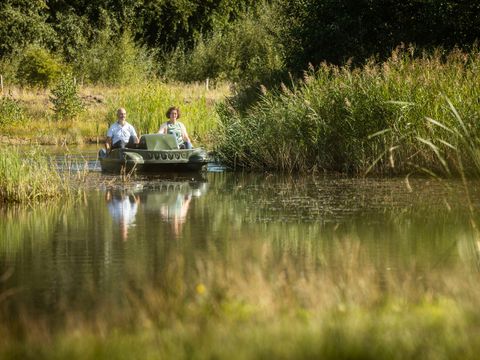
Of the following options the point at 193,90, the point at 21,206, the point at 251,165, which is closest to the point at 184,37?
the point at 193,90

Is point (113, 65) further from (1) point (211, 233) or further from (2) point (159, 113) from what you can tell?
(1) point (211, 233)

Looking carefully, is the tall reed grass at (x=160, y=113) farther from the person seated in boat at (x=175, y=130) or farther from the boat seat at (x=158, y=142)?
the boat seat at (x=158, y=142)

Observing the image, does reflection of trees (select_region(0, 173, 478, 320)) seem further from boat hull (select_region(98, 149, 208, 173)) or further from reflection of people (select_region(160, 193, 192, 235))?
boat hull (select_region(98, 149, 208, 173))

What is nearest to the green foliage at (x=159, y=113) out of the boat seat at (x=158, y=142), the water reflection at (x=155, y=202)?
the boat seat at (x=158, y=142)

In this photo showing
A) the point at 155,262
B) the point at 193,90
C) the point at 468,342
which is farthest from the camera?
the point at 193,90

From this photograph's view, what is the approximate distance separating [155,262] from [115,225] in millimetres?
3043

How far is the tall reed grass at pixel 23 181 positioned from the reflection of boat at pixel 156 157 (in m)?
4.29

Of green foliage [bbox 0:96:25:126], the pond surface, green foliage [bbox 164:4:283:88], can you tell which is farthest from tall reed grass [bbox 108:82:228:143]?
green foliage [bbox 164:4:283:88]

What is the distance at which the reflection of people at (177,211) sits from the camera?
12789 millimetres

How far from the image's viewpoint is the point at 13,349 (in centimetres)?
577

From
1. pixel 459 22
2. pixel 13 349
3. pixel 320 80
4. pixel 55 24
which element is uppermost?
pixel 55 24

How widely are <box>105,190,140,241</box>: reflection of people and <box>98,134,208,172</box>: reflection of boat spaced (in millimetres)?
3015

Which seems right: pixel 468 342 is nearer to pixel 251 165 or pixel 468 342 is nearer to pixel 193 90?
pixel 251 165

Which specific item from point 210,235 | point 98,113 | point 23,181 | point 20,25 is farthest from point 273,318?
point 20,25
